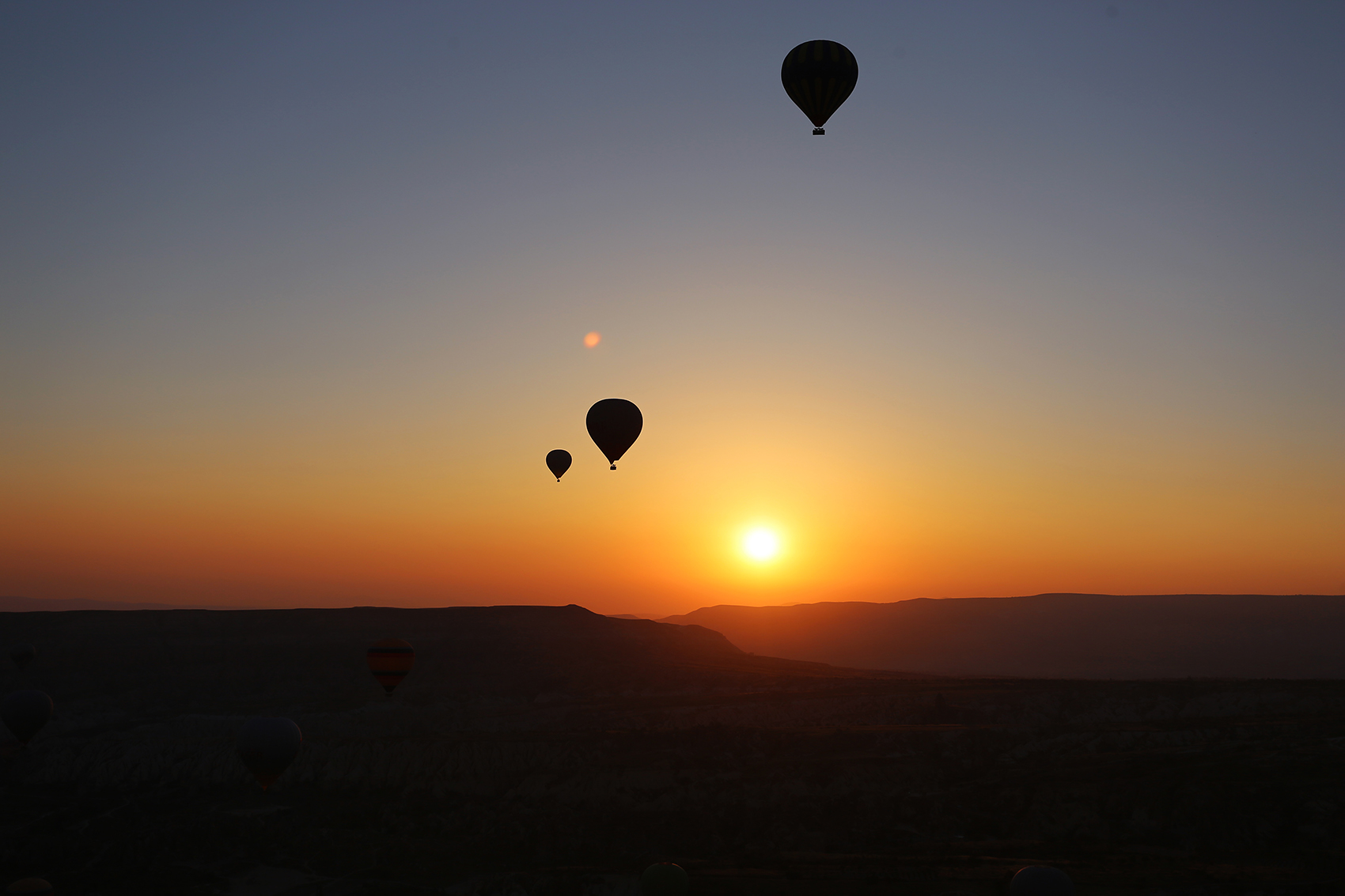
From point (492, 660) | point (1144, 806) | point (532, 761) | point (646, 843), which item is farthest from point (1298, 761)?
point (492, 660)

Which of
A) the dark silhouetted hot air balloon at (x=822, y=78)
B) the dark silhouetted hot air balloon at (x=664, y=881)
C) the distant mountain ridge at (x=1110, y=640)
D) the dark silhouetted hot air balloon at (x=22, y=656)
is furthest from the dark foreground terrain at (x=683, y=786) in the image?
the distant mountain ridge at (x=1110, y=640)

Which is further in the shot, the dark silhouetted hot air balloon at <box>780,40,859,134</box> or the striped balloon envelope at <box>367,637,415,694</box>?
the striped balloon envelope at <box>367,637,415,694</box>

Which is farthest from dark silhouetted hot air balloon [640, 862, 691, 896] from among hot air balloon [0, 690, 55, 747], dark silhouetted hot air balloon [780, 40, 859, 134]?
hot air balloon [0, 690, 55, 747]

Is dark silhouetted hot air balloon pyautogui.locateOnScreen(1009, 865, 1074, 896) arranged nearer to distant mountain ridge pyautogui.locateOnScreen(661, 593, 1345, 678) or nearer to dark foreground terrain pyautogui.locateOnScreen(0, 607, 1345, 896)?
dark foreground terrain pyautogui.locateOnScreen(0, 607, 1345, 896)

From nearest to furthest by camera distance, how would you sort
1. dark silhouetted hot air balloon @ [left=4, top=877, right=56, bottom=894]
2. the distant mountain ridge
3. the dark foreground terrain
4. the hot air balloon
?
dark silhouetted hot air balloon @ [left=4, top=877, right=56, bottom=894]
the dark foreground terrain
the hot air balloon
the distant mountain ridge

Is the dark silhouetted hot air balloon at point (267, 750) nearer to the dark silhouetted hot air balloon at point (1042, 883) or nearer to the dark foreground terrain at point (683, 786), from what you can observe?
the dark foreground terrain at point (683, 786)

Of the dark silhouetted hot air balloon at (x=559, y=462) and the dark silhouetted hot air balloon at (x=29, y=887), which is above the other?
the dark silhouetted hot air balloon at (x=559, y=462)
